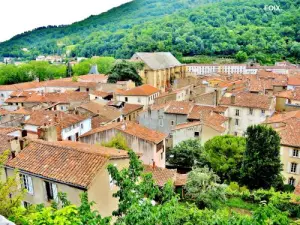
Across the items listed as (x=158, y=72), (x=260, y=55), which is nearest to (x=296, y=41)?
(x=260, y=55)

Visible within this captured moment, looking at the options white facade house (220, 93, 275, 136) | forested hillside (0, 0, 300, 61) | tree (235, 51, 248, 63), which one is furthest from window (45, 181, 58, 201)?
tree (235, 51, 248, 63)

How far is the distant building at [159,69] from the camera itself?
69688mm

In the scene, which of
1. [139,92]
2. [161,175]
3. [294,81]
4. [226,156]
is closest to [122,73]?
[139,92]

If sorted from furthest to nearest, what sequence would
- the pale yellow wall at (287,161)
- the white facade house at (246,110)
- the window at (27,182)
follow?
the white facade house at (246,110), the pale yellow wall at (287,161), the window at (27,182)

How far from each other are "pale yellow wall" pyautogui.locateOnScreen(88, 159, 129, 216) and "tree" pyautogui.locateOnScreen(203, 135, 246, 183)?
16.2m

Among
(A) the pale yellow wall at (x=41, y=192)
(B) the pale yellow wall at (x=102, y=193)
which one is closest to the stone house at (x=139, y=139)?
(B) the pale yellow wall at (x=102, y=193)

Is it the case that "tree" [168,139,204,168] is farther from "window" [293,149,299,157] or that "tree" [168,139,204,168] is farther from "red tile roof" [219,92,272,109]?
"red tile roof" [219,92,272,109]

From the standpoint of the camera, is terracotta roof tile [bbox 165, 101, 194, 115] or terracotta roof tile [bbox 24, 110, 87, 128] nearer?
terracotta roof tile [bbox 24, 110, 87, 128]

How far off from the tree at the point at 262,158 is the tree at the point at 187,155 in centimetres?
432

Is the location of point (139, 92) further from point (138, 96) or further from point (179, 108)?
point (179, 108)

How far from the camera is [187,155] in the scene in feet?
92.6

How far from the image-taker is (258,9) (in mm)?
154500

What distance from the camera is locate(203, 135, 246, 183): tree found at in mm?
27422

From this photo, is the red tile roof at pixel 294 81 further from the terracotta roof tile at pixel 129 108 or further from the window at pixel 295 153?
the window at pixel 295 153
